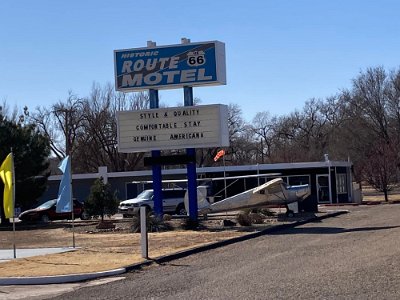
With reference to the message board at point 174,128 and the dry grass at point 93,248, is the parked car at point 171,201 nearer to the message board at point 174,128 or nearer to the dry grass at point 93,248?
the dry grass at point 93,248

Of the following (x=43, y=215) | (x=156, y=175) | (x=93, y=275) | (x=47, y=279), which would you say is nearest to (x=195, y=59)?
(x=156, y=175)

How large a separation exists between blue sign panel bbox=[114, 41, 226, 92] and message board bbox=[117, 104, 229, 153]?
1093 millimetres

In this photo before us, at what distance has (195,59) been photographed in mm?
27312

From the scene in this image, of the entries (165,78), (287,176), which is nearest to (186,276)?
(165,78)

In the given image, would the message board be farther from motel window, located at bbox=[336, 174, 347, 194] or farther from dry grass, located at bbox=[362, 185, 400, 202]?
motel window, located at bbox=[336, 174, 347, 194]

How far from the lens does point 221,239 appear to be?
21.0 meters

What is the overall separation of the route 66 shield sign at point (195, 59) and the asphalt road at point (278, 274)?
32.3 feet

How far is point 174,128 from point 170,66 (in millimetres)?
2560

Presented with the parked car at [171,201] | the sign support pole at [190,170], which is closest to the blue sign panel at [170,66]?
the sign support pole at [190,170]

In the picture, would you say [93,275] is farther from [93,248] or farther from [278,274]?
[93,248]

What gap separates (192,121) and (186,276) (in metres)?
14.3

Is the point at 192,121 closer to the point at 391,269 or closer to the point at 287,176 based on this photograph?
the point at 391,269

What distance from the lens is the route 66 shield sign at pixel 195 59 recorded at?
27.2 meters

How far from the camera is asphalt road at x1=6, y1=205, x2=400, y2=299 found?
35.2 feet
